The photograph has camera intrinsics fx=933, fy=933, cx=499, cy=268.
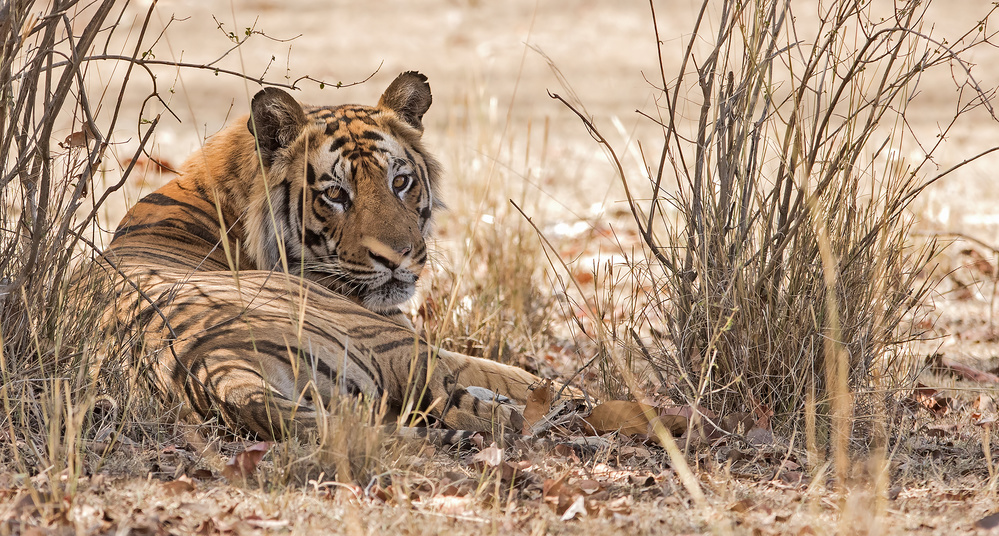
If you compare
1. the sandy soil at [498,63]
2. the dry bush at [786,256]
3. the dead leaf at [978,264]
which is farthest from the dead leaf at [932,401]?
the sandy soil at [498,63]

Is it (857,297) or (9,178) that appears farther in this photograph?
(857,297)

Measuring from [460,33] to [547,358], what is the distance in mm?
14167

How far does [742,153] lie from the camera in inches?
113

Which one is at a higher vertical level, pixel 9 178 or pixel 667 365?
pixel 9 178

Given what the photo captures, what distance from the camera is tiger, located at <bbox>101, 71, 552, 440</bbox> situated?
2.74 metres

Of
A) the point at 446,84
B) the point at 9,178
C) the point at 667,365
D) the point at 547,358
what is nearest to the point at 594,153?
the point at 446,84

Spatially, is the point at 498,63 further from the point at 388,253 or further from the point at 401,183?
the point at 388,253

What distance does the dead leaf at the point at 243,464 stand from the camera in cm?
232

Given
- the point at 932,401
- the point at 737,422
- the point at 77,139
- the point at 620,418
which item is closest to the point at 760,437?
the point at 737,422

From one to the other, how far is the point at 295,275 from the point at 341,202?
1.14ft

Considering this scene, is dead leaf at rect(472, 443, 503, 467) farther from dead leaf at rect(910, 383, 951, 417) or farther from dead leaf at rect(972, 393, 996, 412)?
dead leaf at rect(972, 393, 996, 412)

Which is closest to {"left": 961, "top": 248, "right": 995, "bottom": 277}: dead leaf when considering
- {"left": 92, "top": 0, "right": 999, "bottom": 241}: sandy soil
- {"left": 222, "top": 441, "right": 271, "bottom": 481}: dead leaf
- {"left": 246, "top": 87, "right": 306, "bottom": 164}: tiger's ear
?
{"left": 92, "top": 0, "right": 999, "bottom": 241}: sandy soil

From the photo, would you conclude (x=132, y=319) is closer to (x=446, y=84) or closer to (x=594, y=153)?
(x=594, y=153)

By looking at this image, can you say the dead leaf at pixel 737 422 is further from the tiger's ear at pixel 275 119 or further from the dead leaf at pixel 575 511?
the tiger's ear at pixel 275 119
